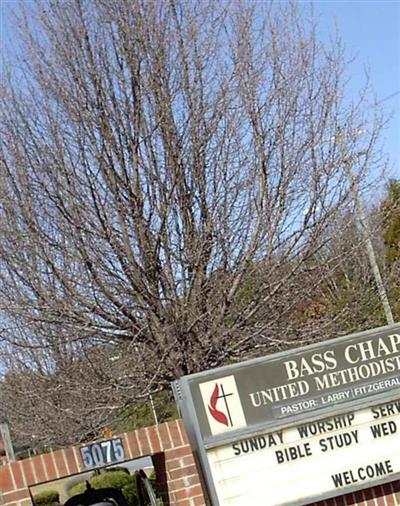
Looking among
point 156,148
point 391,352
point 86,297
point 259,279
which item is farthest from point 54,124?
point 391,352

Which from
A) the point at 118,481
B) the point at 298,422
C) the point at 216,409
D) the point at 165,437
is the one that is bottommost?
the point at 118,481

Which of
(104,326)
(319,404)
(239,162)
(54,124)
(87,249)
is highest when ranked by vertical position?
(54,124)

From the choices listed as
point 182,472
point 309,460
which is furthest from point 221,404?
point 309,460

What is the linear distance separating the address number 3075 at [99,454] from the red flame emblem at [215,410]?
844 mm

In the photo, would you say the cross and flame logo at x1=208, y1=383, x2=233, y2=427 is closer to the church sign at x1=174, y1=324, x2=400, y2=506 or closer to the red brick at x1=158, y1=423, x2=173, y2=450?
the church sign at x1=174, y1=324, x2=400, y2=506

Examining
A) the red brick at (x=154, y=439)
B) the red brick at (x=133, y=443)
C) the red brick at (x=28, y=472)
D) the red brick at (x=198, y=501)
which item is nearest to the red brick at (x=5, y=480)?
the red brick at (x=28, y=472)

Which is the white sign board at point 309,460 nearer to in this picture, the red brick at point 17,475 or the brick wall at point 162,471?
the brick wall at point 162,471

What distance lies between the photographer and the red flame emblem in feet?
23.6

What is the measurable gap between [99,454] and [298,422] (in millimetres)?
1581

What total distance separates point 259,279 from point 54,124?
2345 mm

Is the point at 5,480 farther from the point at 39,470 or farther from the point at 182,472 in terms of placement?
the point at 182,472

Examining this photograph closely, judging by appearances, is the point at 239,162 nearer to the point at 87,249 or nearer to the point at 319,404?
the point at 87,249

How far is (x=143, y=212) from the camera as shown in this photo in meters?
8.45

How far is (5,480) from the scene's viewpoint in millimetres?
6691
